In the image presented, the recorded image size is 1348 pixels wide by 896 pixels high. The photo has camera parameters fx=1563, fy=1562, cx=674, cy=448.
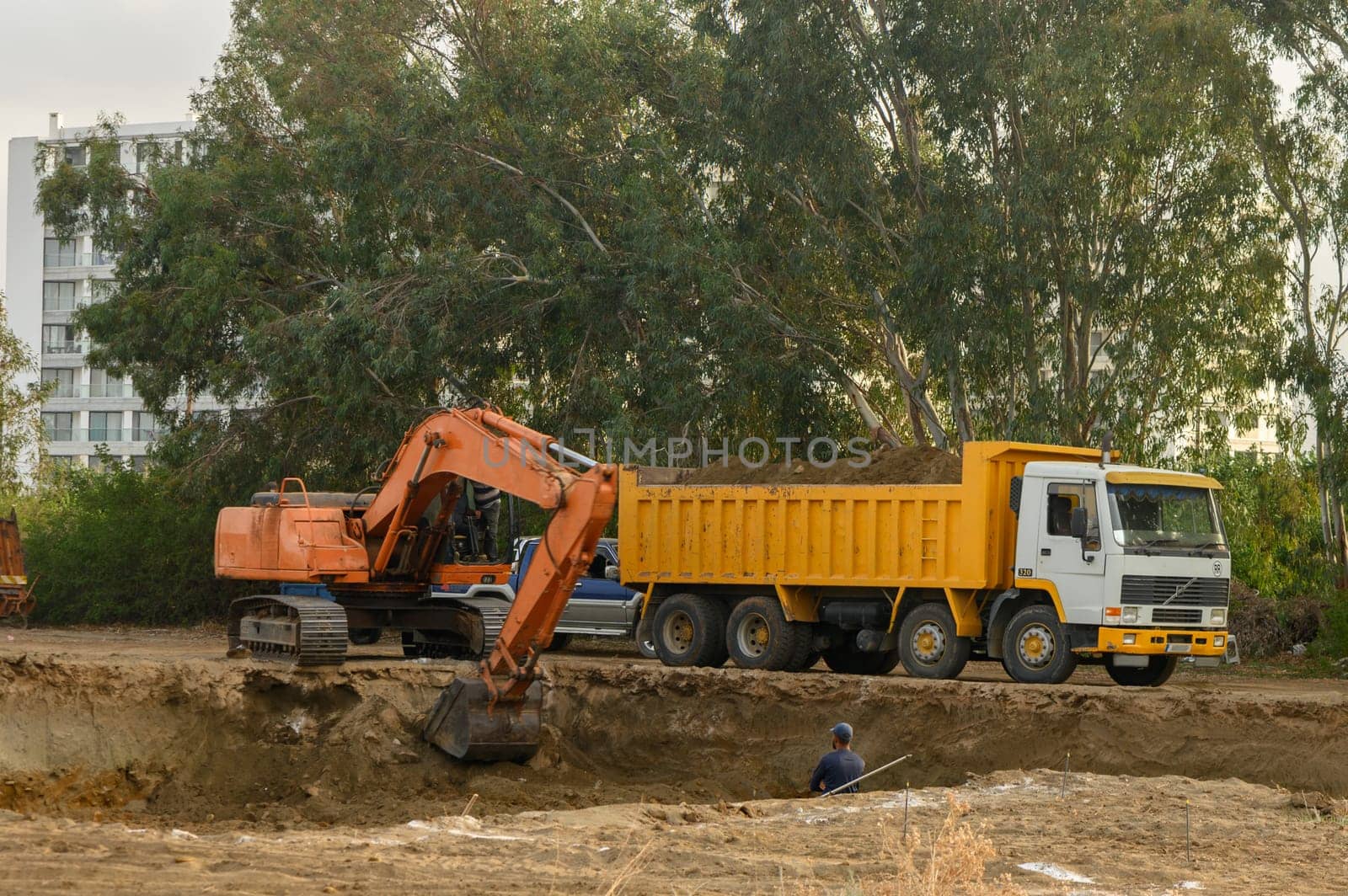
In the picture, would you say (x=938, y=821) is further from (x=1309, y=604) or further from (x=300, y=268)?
(x=300, y=268)

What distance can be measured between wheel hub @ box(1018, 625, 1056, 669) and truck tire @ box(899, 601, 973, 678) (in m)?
0.77

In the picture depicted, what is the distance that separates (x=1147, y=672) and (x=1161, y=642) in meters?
1.49

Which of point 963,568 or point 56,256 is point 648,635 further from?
point 56,256

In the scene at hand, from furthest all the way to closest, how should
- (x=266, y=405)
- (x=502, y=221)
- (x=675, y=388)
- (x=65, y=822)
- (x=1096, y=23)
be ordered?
(x=266, y=405), (x=502, y=221), (x=675, y=388), (x=1096, y=23), (x=65, y=822)

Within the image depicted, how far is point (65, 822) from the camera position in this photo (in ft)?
33.3

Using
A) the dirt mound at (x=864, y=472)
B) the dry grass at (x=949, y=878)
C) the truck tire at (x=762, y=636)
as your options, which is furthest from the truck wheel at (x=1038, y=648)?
the dry grass at (x=949, y=878)

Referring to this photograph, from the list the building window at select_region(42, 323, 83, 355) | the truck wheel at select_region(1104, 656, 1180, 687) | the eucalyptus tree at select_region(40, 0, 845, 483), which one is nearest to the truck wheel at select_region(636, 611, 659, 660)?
the truck wheel at select_region(1104, 656, 1180, 687)

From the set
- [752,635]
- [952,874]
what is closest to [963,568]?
[752,635]

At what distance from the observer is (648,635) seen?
71.1ft

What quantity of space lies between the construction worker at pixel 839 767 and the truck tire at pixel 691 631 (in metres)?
7.00

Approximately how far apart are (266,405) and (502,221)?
7.12 meters

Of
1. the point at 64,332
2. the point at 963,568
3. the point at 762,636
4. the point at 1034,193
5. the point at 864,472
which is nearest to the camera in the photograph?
the point at 963,568

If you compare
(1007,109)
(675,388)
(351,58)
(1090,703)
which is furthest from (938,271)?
(351,58)

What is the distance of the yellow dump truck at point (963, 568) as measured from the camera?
18.1m
